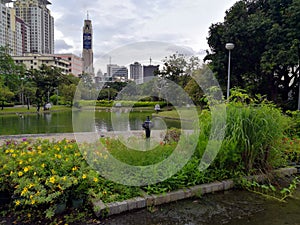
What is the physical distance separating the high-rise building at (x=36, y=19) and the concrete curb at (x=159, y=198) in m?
66.2

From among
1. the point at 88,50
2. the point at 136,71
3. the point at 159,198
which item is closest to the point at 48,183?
the point at 159,198

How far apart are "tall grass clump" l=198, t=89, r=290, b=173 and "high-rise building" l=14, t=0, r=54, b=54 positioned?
66.0m

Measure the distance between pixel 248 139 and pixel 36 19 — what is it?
70.7 m

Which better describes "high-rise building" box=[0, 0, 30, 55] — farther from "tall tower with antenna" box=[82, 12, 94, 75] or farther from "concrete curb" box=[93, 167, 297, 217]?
"concrete curb" box=[93, 167, 297, 217]

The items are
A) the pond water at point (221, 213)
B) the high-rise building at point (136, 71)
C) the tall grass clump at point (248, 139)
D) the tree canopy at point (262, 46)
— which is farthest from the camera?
the tree canopy at point (262, 46)

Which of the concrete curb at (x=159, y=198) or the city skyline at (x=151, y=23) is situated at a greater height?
the city skyline at (x=151, y=23)

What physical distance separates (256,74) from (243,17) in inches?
119

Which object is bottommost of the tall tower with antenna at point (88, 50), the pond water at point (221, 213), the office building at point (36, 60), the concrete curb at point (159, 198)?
the pond water at point (221, 213)

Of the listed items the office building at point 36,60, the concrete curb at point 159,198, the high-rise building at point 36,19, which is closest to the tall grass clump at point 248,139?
the concrete curb at point 159,198

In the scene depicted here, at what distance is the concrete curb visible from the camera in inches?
91.8

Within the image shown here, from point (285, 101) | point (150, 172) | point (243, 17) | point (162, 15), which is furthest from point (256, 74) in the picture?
point (150, 172)

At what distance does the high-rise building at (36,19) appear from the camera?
61.7 metres

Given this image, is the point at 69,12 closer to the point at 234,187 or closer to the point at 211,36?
the point at 234,187

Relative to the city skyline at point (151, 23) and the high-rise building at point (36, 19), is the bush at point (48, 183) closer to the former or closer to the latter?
the city skyline at point (151, 23)
